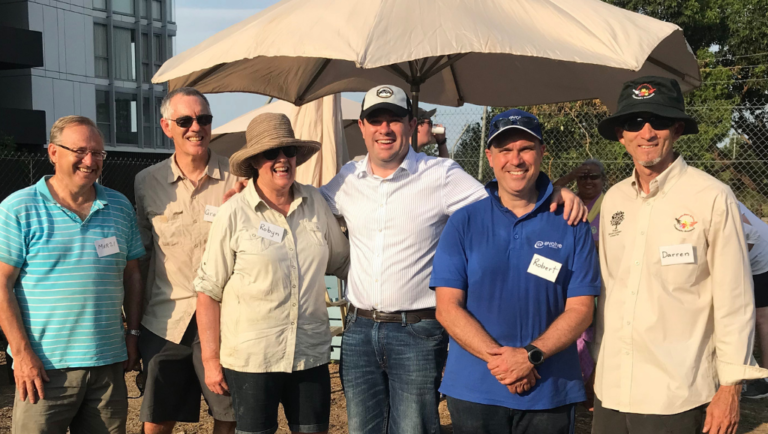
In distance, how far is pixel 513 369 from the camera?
2.42 meters

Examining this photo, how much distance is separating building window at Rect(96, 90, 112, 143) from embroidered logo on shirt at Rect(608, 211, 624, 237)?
30.5m

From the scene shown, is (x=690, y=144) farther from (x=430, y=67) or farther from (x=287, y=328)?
(x=287, y=328)

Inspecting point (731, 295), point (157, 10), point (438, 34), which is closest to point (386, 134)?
point (438, 34)

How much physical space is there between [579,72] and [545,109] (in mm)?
7144

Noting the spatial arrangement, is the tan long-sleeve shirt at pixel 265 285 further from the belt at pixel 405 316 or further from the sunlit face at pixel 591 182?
the sunlit face at pixel 591 182

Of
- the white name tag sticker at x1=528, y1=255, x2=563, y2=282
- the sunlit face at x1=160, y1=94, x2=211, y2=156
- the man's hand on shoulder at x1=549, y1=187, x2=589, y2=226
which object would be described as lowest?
the white name tag sticker at x1=528, y1=255, x2=563, y2=282

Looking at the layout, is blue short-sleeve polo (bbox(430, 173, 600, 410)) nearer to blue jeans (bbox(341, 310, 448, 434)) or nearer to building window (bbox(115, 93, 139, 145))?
A: blue jeans (bbox(341, 310, 448, 434))

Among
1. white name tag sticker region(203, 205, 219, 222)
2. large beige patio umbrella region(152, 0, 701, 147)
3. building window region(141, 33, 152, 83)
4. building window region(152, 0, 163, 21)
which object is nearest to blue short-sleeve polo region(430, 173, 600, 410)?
large beige patio umbrella region(152, 0, 701, 147)

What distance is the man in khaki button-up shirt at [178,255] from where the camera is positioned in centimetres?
332

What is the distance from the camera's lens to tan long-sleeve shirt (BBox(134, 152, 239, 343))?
10.9ft

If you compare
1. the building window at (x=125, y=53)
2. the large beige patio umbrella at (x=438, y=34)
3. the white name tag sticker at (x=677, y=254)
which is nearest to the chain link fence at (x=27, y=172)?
the large beige patio umbrella at (x=438, y=34)

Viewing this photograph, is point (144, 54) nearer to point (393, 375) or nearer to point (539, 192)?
point (393, 375)

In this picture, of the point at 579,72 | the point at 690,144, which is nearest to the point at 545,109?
the point at 690,144

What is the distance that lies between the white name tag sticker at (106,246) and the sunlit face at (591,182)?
3389mm
